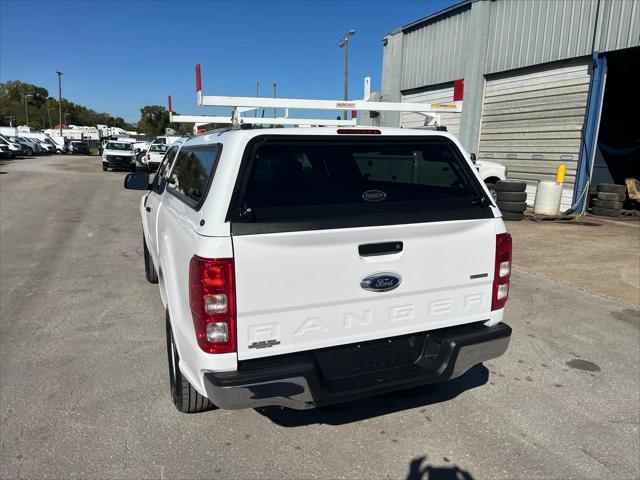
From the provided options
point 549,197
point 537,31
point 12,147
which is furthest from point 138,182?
point 12,147

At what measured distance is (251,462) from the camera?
2.69 m

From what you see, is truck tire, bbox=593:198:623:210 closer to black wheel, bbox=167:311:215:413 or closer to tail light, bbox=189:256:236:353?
black wheel, bbox=167:311:215:413

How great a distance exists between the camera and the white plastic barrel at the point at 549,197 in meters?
12.5

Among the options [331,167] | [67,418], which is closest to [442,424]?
[331,167]

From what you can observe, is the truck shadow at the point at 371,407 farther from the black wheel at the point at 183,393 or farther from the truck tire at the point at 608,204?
the truck tire at the point at 608,204

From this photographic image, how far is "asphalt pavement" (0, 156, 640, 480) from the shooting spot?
268 centimetres

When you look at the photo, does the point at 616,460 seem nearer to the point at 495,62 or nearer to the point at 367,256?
the point at 367,256

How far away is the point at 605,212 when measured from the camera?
13148 millimetres

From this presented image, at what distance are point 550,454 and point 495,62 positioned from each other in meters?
15.3

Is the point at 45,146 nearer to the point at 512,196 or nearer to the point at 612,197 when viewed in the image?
the point at 512,196

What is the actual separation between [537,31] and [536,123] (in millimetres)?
2674

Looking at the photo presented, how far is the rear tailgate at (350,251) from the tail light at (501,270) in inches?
2.1

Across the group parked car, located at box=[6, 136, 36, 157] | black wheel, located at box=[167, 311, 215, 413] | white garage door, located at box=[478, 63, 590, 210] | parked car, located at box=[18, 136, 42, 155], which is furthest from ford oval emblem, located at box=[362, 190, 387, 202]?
parked car, located at box=[18, 136, 42, 155]

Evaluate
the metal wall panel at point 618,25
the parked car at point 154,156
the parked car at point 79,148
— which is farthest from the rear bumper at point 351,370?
the parked car at point 79,148
